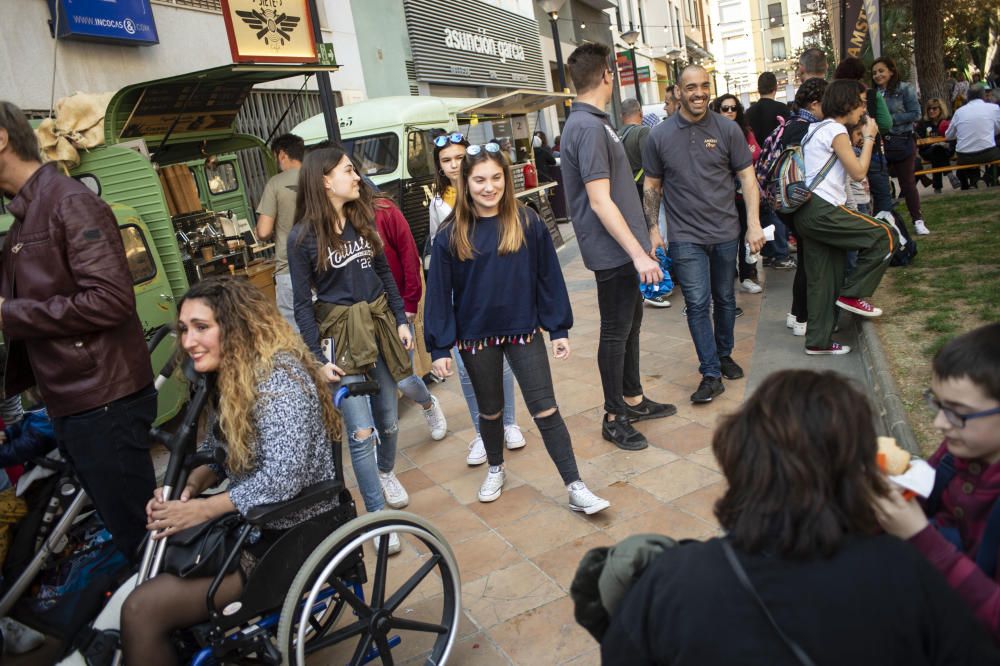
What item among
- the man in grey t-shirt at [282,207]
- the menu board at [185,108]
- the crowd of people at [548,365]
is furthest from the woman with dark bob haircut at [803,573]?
the menu board at [185,108]

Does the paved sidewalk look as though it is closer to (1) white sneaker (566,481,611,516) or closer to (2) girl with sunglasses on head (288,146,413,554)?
(1) white sneaker (566,481,611,516)

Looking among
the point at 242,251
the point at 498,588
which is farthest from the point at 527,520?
the point at 242,251

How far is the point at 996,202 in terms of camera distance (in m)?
9.77

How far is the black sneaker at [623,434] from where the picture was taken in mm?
4438

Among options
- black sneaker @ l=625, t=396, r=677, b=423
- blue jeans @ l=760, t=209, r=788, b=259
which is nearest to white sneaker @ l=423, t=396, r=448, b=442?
black sneaker @ l=625, t=396, r=677, b=423

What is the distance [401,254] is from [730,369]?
2.38 meters

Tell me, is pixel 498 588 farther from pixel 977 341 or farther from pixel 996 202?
pixel 996 202

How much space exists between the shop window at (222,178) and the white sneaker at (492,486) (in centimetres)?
591

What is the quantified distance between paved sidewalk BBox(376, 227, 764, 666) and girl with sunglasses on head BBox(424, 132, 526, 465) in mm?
105

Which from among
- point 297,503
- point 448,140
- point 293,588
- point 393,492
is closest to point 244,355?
point 297,503

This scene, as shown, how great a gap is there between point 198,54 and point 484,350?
341 inches

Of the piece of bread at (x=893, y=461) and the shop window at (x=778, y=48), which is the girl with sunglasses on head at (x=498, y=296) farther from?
the shop window at (x=778, y=48)

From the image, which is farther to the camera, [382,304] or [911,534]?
[382,304]

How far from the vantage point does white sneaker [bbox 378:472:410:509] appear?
14.0 feet
